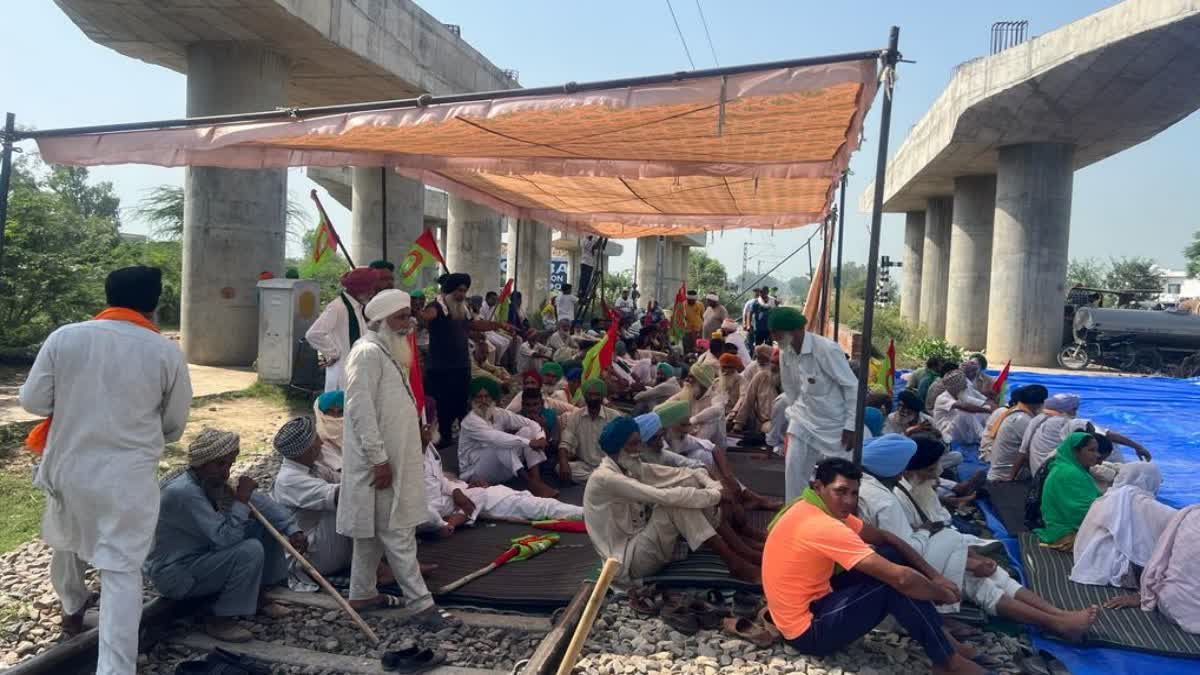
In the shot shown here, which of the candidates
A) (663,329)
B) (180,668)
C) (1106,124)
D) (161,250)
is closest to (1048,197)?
(1106,124)

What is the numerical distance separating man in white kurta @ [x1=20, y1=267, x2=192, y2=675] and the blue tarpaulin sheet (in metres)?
3.78

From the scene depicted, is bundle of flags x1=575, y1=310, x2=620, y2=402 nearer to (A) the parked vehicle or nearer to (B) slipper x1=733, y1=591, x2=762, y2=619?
(B) slipper x1=733, y1=591, x2=762, y2=619

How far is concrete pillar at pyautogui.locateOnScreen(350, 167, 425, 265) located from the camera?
1452cm

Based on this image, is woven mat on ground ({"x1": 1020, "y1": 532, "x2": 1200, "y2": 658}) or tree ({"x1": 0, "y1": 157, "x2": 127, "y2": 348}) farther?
tree ({"x1": 0, "y1": 157, "x2": 127, "y2": 348})

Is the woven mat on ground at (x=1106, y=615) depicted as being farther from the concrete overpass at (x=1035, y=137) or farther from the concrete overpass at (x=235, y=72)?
the concrete overpass at (x=1035, y=137)

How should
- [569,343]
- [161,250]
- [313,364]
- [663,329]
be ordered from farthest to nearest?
1. [161,250]
2. [663,329]
3. [569,343]
4. [313,364]

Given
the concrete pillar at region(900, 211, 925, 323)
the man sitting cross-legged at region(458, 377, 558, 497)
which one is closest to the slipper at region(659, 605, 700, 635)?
Answer: the man sitting cross-legged at region(458, 377, 558, 497)

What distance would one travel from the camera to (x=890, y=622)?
12.4 feet

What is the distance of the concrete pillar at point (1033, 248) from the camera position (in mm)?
17156

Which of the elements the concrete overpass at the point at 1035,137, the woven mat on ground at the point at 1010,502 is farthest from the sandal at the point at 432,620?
the concrete overpass at the point at 1035,137

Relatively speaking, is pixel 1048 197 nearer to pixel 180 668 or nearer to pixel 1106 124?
pixel 1106 124

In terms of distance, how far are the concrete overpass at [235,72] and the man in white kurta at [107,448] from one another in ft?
22.0

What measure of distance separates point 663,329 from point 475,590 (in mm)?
11874

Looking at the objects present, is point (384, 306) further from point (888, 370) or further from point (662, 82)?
point (888, 370)
